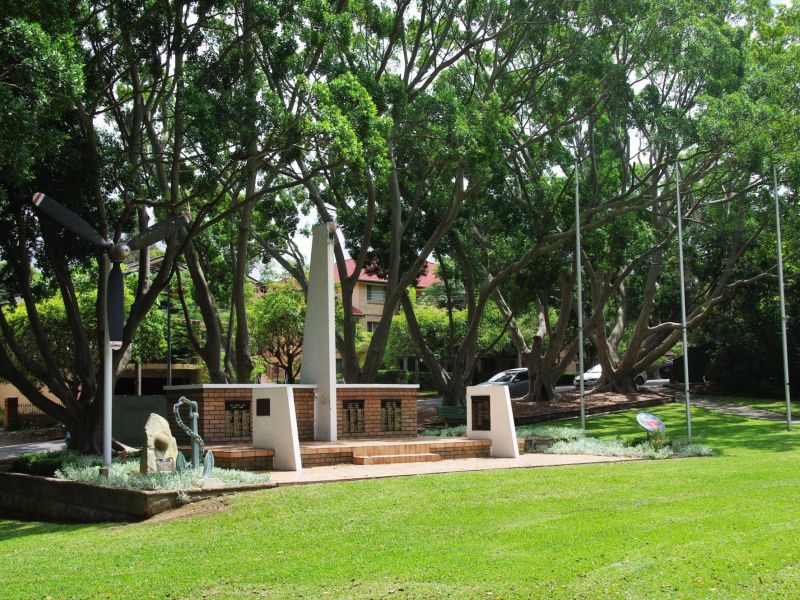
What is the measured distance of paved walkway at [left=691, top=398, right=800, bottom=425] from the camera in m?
27.8

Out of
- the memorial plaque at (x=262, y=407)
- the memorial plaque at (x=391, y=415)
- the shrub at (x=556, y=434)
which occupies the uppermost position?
the memorial plaque at (x=262, y=407)

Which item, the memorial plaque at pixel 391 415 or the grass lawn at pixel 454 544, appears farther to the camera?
the memorial plaque at pixel 391 415

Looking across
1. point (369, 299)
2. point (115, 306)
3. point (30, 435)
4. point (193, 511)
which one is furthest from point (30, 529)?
point (369, 299)

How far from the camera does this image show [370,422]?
18859mm

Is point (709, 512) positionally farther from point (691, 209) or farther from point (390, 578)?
point (691, 209)

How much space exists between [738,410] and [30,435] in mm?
25434

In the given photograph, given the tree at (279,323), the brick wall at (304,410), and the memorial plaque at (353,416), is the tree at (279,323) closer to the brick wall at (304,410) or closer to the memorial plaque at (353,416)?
the brick wall at (304,410)

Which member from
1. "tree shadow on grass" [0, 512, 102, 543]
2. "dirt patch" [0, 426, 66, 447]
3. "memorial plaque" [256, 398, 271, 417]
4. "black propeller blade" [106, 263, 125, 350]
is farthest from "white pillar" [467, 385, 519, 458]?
"dirt patch" [0, 426, 66, 447]

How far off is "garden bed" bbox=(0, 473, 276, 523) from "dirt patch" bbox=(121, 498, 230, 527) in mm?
132

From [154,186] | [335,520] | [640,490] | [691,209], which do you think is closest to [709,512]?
[640,490]

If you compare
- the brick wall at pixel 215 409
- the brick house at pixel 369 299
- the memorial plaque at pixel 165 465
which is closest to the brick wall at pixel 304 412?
the brick wall at pixel 215 409

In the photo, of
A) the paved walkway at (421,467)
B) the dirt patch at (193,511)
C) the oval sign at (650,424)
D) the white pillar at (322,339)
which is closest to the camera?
the dirt patch at (193,511)

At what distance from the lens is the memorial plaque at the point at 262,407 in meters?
15.6

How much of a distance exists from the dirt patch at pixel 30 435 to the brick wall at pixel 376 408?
52.9 ft
